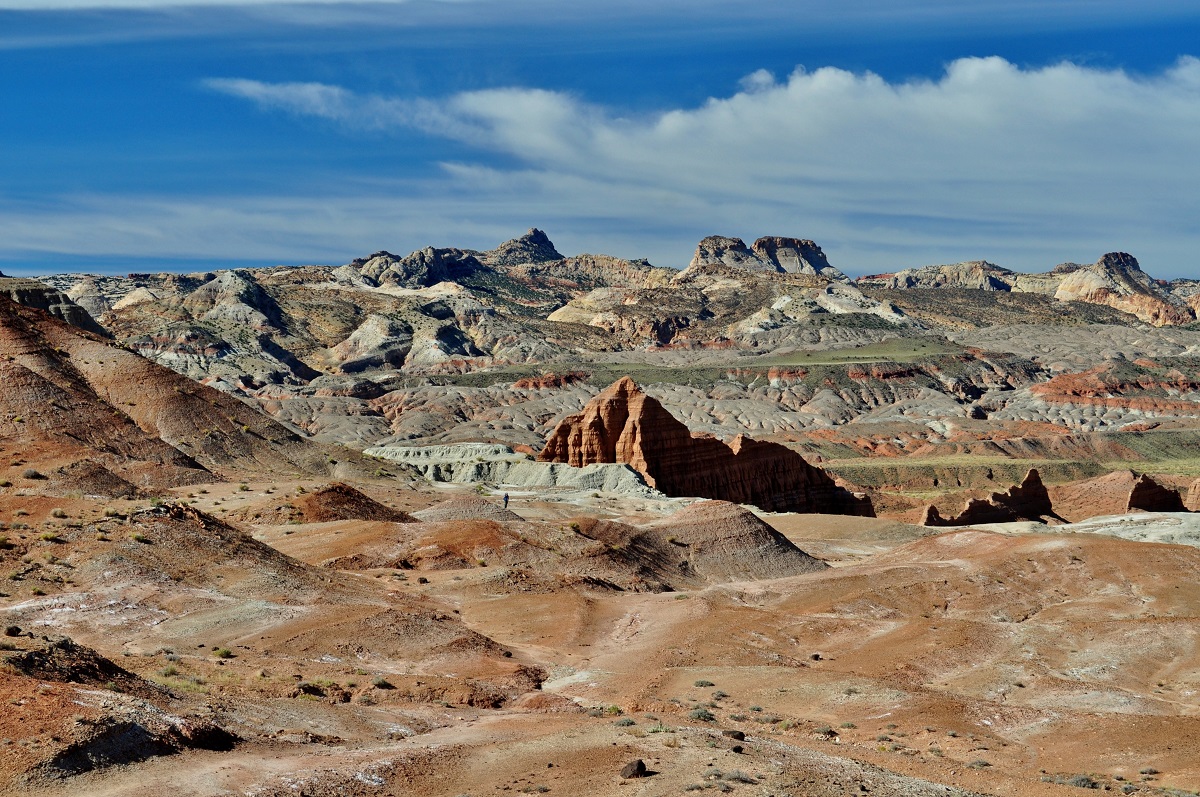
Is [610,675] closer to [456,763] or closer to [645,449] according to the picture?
[456,763]

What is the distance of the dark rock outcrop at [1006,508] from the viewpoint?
314ft

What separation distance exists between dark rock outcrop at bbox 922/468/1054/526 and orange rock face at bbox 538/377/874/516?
11988mm

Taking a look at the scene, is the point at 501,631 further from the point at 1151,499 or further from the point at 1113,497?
the point at 1113,497

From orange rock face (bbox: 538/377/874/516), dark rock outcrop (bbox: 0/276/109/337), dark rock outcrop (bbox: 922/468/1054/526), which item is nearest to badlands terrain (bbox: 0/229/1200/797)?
dark rock outcrop (bbox: 0/276/109/337)

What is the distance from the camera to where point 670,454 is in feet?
312

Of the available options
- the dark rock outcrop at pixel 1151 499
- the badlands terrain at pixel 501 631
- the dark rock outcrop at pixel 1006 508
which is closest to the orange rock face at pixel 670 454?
the badlands terrain at pixel 501 631

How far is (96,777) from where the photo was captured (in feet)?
58.2

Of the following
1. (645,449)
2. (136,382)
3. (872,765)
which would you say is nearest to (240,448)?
(136,382)

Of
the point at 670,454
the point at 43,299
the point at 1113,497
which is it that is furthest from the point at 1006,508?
the point at 43,299

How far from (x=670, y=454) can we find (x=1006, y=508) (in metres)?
28.5

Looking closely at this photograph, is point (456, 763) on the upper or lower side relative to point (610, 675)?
upper

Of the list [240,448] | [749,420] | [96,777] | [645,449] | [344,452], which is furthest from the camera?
[749,420]

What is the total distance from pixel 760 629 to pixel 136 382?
5107 cm

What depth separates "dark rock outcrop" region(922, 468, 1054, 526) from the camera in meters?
95.8
